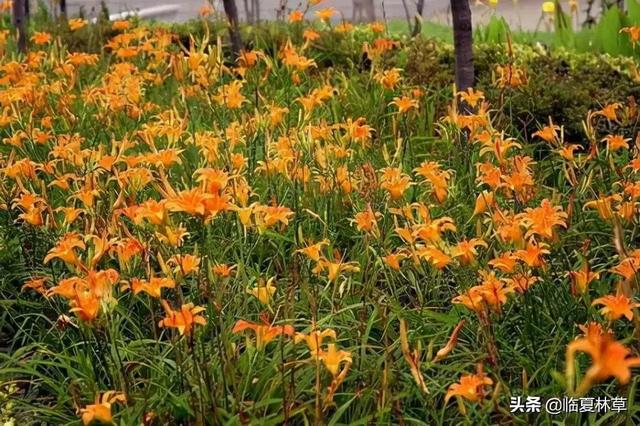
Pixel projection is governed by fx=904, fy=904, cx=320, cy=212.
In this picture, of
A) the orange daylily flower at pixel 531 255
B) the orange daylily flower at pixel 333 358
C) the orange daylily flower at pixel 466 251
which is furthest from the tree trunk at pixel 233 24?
the orange daylily flower at pixel 333 358

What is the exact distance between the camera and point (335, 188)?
119 inches

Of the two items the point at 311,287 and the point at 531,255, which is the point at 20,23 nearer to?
the point at 311,287

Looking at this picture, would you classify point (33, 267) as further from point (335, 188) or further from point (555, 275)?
point (555, 275)

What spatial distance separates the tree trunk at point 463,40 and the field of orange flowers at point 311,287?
0.38 meters

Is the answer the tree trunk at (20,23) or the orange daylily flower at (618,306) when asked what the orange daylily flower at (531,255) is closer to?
the orange daylily flower at (618,306)

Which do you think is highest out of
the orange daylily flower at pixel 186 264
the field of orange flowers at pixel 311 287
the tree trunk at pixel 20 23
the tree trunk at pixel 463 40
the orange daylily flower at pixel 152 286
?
the tree trunk at pixel 20 23

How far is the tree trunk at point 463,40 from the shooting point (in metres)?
3.87

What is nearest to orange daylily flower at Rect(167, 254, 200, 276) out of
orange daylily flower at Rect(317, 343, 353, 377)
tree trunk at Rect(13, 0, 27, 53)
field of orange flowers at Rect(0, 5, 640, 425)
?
field of orange flowers at Rect(0, 5, 640, 425)

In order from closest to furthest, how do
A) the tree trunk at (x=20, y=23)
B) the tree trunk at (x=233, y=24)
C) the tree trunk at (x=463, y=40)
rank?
the tree trunk at (x=463, y=40) < the tree trunk at (x=233, y=24) < the tree trunk at (x=20, y=23)

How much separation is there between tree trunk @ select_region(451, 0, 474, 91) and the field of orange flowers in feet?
1.23

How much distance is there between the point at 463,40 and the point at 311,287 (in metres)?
1.73

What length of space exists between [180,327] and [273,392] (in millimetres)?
438

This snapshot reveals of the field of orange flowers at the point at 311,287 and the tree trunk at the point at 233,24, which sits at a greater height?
the tree trunk at the point at 233,24

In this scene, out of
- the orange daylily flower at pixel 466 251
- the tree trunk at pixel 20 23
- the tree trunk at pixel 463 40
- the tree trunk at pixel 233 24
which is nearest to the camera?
the orange daylily flower at pixel 466 251
